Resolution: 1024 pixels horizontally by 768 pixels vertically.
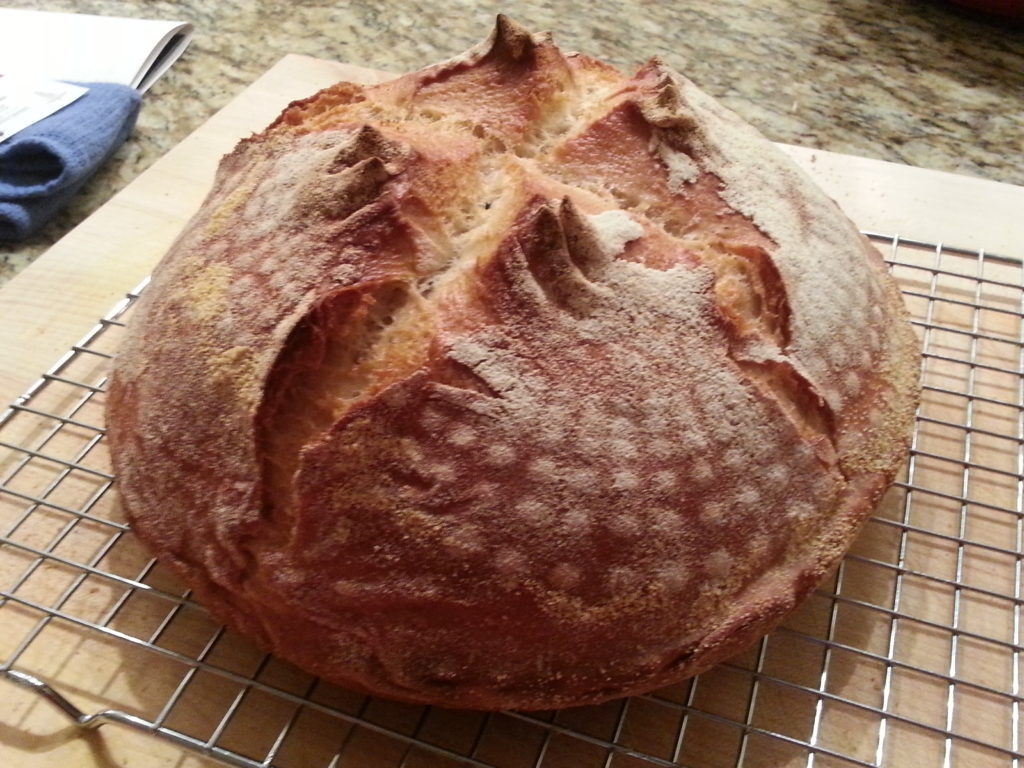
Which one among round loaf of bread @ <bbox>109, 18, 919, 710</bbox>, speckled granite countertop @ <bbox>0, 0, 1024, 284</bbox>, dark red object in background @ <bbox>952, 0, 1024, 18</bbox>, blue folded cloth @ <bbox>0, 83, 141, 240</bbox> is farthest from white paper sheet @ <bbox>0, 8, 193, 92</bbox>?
dark red object in background @ <bbox>952, 0, 1024, 18</bbox>

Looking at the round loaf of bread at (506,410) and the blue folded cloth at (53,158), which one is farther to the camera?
the blue folded cloth at (53,158)

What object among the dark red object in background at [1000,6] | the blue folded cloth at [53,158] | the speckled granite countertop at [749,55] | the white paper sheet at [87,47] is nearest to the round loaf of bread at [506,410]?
the blue folded cloth at [53,158]

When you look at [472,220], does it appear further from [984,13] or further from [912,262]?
[984,13]

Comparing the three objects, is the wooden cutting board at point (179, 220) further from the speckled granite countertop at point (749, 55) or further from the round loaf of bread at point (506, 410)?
the round loaf of bread at point (506, 410)

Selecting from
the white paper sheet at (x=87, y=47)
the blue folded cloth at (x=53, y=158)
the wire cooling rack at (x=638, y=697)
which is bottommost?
the wire cooling rack at (x=638, y=697)

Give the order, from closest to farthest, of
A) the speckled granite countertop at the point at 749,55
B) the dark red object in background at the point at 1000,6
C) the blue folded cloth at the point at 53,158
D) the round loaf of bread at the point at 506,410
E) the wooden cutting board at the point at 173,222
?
the round loaf of bread at the point at 506,410, the wooden cutting board at the point at 173,222, the blue folded cloth at the point at 53,158, the speckled granite countertop at the point at 749,55, the dark red object in background at the point at 1000,6

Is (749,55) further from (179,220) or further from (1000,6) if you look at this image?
(179,220)

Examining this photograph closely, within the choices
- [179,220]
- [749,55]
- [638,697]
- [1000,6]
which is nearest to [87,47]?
[179,220]

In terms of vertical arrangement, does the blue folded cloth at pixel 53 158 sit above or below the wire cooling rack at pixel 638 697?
above
